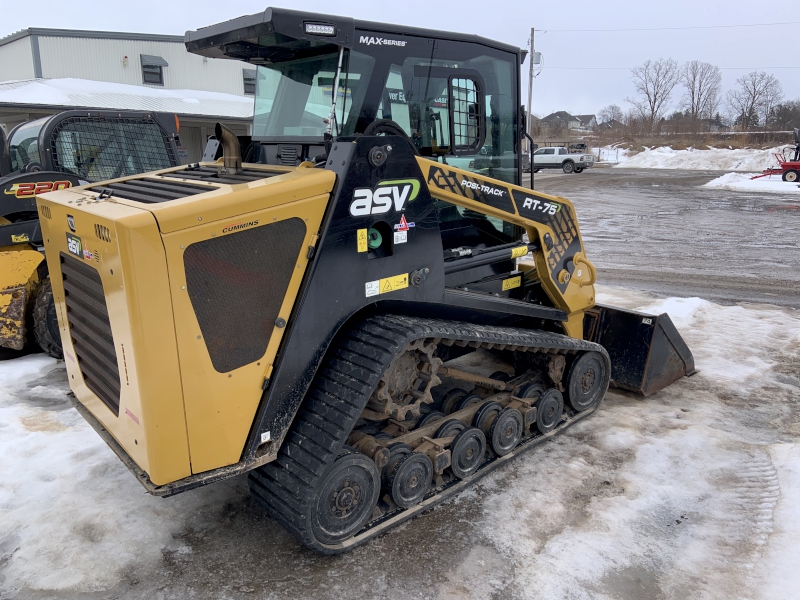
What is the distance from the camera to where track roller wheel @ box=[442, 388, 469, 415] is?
4.49 metres

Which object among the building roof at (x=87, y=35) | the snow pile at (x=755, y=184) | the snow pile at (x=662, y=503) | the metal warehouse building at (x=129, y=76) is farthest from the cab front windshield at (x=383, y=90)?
the building roof at (x=87, y=35)

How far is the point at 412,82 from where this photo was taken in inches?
159

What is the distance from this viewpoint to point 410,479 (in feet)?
12.4

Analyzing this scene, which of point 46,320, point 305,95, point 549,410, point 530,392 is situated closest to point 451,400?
point 530,392

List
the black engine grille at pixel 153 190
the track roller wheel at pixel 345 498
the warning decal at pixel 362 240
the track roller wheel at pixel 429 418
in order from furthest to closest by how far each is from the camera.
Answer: the track roller wheel at pixel 429 418 → the warning decal at pixel 362 240 → the track roller wheel at pixel 345 498 → the black engine grille at pixel 153 190

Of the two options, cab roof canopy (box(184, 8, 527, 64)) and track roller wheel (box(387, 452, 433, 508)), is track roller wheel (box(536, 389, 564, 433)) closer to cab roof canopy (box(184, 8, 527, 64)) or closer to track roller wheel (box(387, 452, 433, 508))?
track roller wheel (box(387, 452, 433, 508))

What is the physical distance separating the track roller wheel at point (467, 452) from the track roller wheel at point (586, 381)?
44.2 inches

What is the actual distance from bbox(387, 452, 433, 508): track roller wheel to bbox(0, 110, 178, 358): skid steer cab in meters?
4.40

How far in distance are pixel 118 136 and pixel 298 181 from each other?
213 inches

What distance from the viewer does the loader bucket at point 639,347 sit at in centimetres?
559

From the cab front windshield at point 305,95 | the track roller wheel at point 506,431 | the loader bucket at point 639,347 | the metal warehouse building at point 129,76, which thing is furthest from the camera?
the metal warehouse building at point 129,76

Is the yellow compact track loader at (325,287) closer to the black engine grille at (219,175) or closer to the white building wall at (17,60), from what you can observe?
the black engine grille at (219,175)

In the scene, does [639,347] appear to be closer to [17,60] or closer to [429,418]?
[429,418]

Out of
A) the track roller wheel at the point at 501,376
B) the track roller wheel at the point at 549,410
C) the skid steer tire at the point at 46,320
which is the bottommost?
the track roller wheel at the point at 549,410
